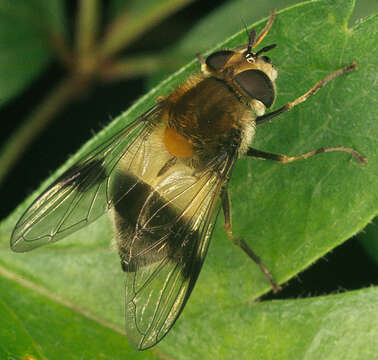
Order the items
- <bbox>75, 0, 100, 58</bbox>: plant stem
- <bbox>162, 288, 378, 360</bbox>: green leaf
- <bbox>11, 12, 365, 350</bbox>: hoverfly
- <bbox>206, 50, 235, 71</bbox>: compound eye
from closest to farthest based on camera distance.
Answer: <bbox>162, 288, 378, 360</bbox>: green leaf → <bbox>11, 12, 365, 350</bbox>: hoverfly → <bbox>206, 50, 235, 71</bbox>: compound eye → <bbox>75, 0, 100, 58</bbox>: plant stem

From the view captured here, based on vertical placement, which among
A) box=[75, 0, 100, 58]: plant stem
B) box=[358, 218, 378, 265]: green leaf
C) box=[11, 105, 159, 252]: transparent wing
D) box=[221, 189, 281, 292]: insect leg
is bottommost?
box=[358, 218, 378, 265]: green leaf

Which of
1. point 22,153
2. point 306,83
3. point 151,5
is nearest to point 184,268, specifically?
point 306,83

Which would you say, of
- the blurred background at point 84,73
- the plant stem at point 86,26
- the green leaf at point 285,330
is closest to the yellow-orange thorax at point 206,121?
the green leaf at point 285,330

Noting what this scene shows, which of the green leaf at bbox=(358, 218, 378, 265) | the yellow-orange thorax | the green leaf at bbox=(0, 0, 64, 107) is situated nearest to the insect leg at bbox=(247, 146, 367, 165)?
the yellow-orange thorax

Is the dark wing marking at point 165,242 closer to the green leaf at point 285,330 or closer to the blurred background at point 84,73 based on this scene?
the green leaf at point 285,330

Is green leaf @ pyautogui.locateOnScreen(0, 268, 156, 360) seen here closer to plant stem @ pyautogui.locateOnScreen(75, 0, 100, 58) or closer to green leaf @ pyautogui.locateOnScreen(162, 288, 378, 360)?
green leaf @ pyautogui.locateOnScreen(162, 288, 378, 360)

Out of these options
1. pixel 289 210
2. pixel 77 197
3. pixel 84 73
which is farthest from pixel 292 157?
pixel 84 73

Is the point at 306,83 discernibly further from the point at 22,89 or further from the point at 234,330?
the point at 22,89
